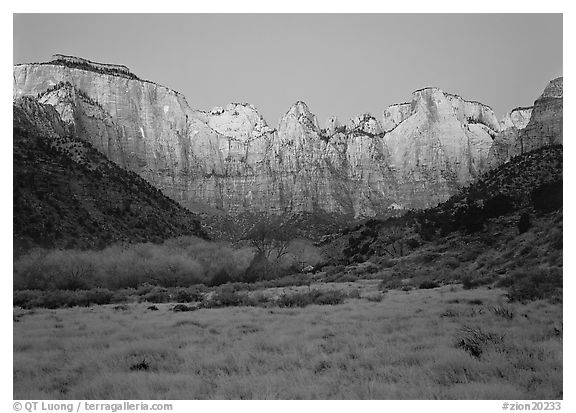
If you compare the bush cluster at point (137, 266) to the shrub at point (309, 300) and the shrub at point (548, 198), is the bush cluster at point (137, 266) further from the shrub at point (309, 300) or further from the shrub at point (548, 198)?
the shrub at point (548, 198)

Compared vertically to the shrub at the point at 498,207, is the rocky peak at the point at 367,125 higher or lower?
higher

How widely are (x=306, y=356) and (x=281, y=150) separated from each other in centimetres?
11404

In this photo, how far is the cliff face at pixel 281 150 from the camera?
97.8 meters

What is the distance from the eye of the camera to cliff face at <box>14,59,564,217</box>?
9775 centimetres

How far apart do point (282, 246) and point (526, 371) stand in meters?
34.1

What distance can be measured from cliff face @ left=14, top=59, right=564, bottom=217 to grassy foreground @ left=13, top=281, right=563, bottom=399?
84.9 metres

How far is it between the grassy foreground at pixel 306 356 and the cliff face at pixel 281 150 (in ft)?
279

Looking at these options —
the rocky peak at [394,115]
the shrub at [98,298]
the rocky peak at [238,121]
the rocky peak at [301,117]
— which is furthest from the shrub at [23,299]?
the rocky peak at [394,115]

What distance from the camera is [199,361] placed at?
265 inches

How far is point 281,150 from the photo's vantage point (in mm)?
119562

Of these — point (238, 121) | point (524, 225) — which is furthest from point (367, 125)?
point (524, 225)

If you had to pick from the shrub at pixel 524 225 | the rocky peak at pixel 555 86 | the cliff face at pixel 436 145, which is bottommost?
the shrub at pixel 524 225

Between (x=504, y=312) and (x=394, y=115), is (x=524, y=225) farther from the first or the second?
(x=394, y=115)
